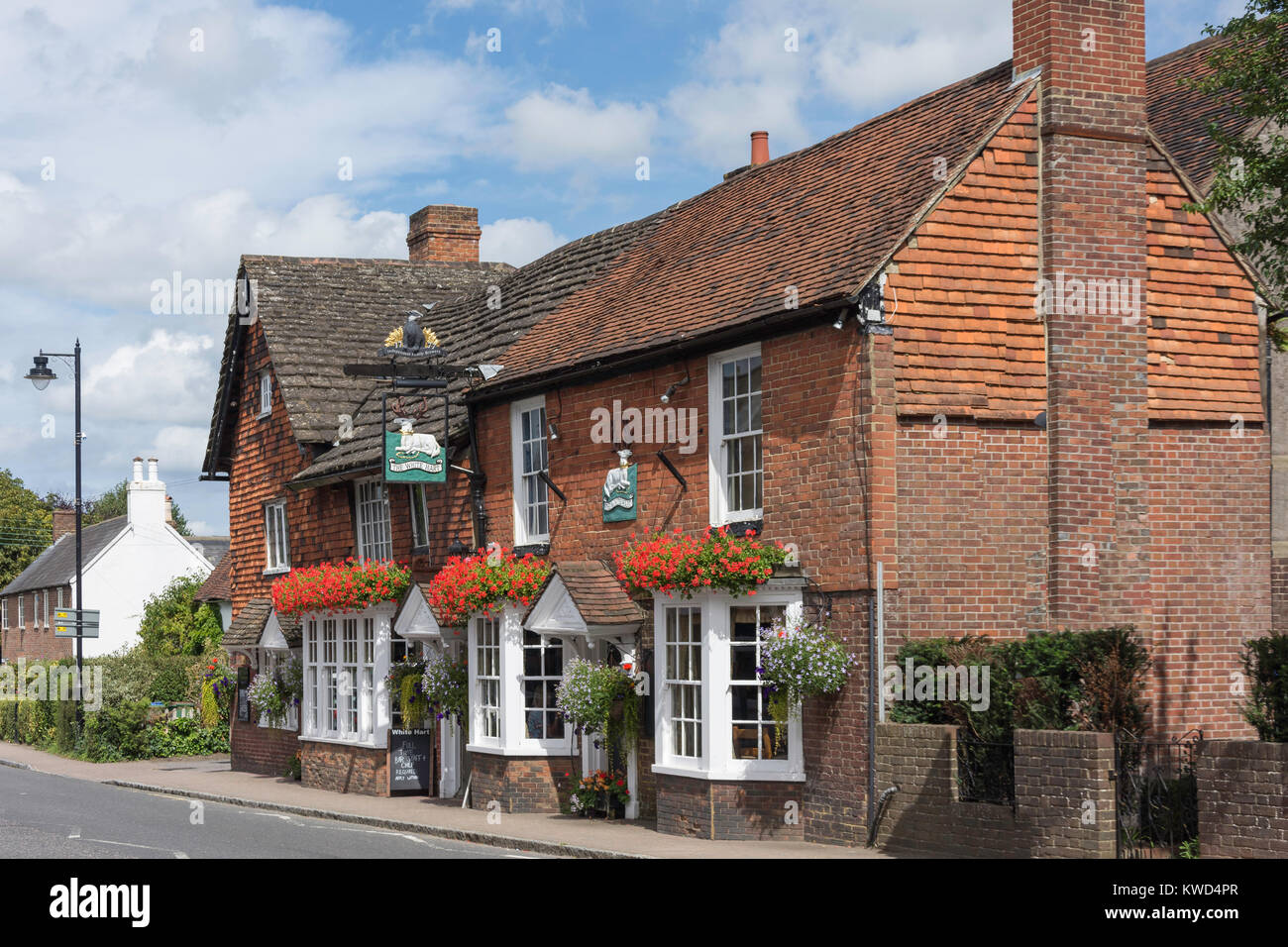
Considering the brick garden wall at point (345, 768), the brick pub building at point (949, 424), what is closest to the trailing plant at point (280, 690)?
the brick garden wall at point (345, 768)

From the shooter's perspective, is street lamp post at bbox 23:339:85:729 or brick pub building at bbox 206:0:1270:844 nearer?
brick pub building at bbox 206:0:1270:844

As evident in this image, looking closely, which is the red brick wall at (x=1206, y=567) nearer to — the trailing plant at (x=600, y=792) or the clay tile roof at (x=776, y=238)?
the clay tile roof at (x=776, y=238)

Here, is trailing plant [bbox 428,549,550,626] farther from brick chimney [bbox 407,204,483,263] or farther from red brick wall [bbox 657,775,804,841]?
brick chimney [bbox 407,204,483,263]

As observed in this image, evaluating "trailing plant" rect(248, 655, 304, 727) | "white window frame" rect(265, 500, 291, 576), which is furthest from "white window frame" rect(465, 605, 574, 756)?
"white window frame" rect(265, 500, 291, 576)

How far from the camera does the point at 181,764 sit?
33219 mm

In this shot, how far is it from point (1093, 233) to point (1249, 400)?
2959 mm

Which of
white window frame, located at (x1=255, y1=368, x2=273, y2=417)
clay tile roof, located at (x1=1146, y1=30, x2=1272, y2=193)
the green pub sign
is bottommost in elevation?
the green pub sign

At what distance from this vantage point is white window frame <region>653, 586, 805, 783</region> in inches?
659

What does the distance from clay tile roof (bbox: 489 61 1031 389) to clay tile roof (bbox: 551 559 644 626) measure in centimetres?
274

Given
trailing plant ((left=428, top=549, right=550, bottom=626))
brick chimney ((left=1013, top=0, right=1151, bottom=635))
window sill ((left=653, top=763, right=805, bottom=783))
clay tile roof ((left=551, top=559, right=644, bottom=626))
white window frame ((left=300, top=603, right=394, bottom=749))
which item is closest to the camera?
brick chimney ((left=1013, top=0, right=1151, bottom=635))

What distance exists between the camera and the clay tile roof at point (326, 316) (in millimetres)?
29141

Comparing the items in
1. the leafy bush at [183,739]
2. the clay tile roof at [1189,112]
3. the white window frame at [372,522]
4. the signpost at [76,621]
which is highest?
the clay tile roof at [1189,112]

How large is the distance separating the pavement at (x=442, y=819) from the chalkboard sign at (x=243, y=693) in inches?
45.4

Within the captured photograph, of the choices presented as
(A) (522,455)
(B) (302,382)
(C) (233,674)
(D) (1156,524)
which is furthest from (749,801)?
(C) (233,674)
